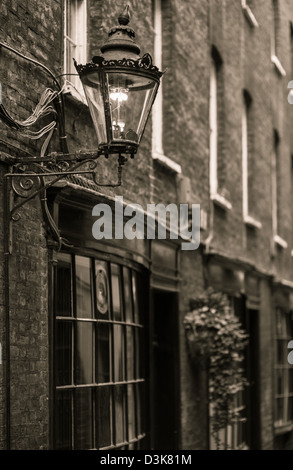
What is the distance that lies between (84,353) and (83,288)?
556mm

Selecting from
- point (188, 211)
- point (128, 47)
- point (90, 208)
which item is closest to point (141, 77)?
point (128, 47)

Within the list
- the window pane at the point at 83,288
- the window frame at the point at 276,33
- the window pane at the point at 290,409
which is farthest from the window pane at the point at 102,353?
the window frame at the point at 276,33

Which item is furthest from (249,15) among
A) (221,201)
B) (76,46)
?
(76,46)

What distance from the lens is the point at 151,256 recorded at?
11.7m

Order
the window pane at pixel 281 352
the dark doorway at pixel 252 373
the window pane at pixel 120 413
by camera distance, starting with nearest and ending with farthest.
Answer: the window pane at pixel 120 413, the dark doorway at pixel 252 373, the window pane at pixel 281 352

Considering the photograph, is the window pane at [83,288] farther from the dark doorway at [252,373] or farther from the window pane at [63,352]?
the dark doorway at [252,373]

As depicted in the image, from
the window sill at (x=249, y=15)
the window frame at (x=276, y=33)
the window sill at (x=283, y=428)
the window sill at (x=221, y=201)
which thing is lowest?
the window sill at (x=283, y=428)

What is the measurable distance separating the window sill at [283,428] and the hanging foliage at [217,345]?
5.22 m

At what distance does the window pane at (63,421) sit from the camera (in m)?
8.80

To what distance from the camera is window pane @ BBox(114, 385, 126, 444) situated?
10383 mm

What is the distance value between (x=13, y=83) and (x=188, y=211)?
5422 millimetres

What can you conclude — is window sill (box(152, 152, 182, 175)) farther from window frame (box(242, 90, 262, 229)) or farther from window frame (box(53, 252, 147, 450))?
window frame (box(242, 90, 262, 229))

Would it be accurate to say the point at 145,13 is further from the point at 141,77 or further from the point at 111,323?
the point at 141,77

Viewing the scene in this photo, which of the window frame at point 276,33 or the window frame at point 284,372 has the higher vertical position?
the window frame at point 276,33
